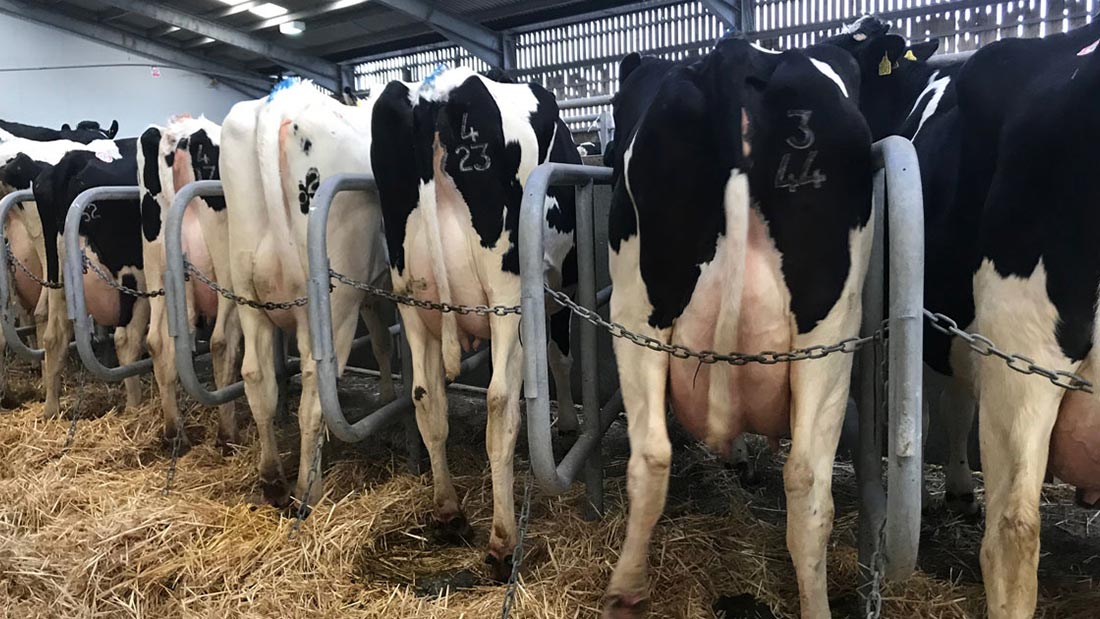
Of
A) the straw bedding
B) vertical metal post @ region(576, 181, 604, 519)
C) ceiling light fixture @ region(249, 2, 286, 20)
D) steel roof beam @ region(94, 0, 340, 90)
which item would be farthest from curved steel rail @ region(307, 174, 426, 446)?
steel roof beam @ region(94, 0, 340, 90)

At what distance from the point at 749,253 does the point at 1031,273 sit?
0.63 metres

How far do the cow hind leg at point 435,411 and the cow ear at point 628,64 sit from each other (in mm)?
1179

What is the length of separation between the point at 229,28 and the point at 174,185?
949 cm

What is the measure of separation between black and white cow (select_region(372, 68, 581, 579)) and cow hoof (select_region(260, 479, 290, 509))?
3.78 ft

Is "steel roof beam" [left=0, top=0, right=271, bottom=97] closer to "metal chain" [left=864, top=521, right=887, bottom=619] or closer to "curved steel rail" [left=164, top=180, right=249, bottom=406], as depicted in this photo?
"curved steel rail" [left=164, top=180, right=249, bottom=406]

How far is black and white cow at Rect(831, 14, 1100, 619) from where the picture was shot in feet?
5.41

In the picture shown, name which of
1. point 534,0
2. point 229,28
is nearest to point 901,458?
point 534,0

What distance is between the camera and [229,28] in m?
11.9

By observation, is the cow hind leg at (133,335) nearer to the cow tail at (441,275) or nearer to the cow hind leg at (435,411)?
the cow hind leg at (435,411)

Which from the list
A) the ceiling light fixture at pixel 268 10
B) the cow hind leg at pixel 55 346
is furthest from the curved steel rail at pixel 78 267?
the ceiling light fixture at pixel 268 10

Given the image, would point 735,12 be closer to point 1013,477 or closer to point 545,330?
→ point 545,330

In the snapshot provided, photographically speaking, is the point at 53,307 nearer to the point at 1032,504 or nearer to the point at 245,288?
the point at 245,288

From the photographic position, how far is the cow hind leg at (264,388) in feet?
11.1

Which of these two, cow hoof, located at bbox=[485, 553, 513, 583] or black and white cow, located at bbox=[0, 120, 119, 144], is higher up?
black and white cow, located at bbox=[0, 120, 119, 144]
